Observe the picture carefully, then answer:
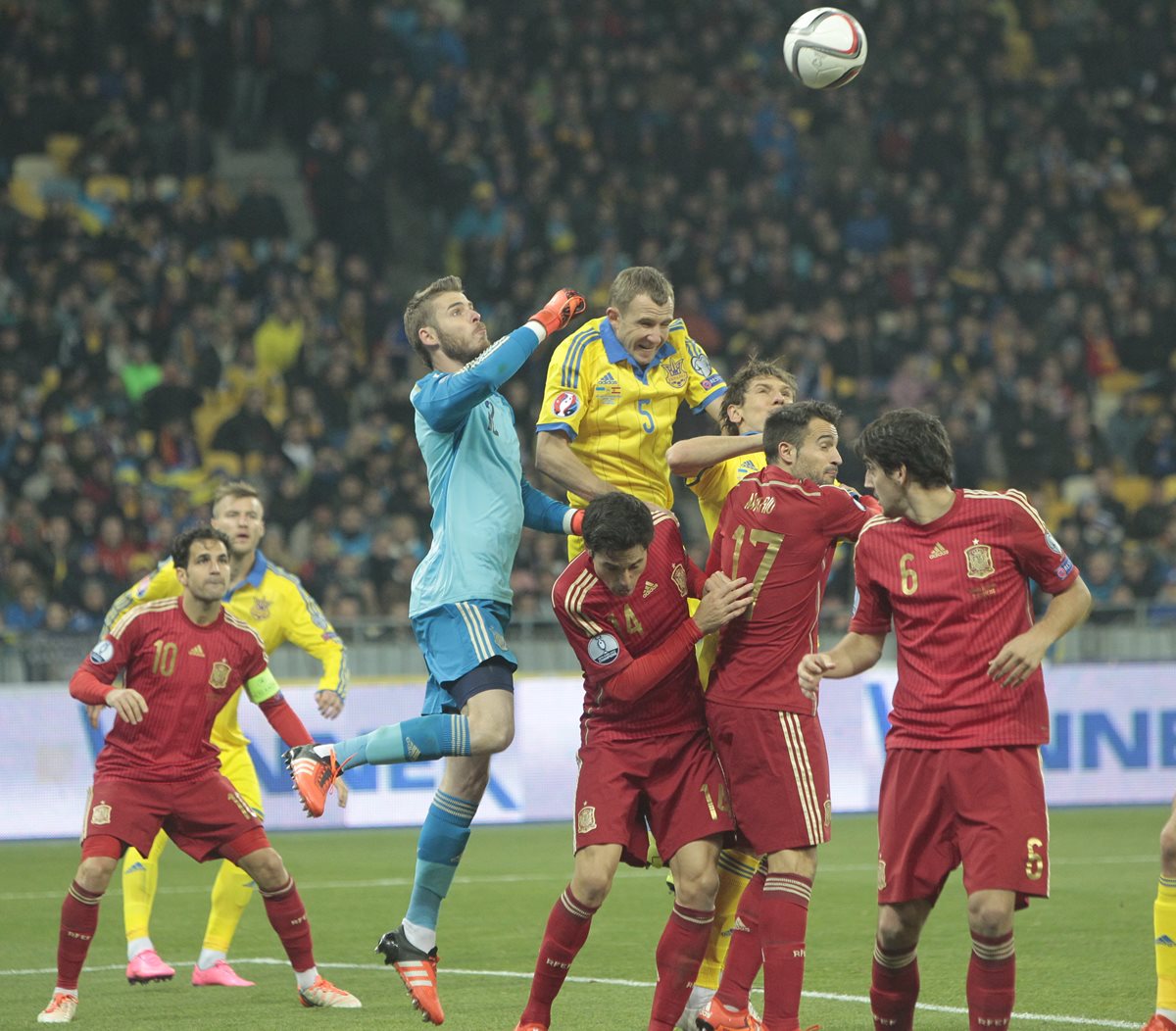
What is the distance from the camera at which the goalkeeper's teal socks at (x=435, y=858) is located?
267 inches

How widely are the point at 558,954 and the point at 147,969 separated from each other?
2773mm

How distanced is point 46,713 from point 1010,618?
998 cm

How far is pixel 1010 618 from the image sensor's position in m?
5.39

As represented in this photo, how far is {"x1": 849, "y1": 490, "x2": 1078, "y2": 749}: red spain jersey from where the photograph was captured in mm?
5352

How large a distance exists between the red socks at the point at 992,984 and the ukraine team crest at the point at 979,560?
103cm

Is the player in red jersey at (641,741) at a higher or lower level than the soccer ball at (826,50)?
lower

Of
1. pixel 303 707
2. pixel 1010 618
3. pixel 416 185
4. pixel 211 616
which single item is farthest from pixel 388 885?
pixel 416 185

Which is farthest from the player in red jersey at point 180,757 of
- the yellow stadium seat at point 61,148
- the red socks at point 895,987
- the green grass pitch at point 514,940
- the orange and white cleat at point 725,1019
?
the yellow stadium seat at point 61,148

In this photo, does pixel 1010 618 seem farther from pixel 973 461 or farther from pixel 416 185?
→ pixel 416 185

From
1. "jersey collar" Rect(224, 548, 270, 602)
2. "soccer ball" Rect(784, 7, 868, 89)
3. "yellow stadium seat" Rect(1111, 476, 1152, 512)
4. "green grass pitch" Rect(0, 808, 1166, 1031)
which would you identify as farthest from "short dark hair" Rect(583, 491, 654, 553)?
"yellow stadium seat" Rect(1111, 476, 1152, 512)

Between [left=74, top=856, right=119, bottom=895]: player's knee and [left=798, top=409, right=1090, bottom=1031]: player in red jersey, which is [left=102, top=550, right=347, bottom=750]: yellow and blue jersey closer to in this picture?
[left=74, top=856, right=119, bottom=895]: player's knee

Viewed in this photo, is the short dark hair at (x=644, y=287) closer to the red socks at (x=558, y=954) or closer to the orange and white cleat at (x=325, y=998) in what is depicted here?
the red socks at (x=558, y=954)

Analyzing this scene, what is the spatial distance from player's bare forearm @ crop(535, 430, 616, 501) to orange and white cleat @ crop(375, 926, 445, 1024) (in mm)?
1753

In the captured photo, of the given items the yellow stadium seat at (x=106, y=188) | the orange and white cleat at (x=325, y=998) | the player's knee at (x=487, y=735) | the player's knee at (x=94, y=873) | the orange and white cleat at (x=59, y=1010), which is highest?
the yellow stadium seat at (x=106, y=188)
